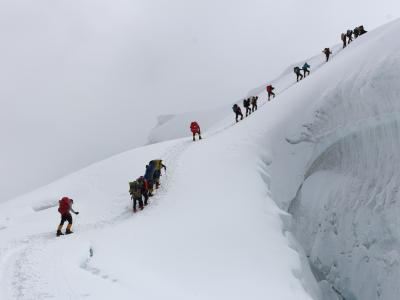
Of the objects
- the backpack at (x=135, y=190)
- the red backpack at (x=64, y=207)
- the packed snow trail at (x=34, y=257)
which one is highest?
the backpack at (x=135, y=190)

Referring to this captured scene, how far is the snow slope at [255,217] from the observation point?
12469 millimetres

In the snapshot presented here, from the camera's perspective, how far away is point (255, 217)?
63.6 ft

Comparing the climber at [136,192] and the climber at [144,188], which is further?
the climber at [144,188]

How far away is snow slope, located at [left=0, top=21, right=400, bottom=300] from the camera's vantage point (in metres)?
12.5

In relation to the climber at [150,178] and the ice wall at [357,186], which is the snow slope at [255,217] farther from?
the climber at [150,178]

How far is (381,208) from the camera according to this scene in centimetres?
1769

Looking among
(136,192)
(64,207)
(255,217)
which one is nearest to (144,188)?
(136,192)

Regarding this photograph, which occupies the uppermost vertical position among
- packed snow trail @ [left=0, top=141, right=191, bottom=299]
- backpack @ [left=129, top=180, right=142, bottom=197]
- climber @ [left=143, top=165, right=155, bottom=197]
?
climber @ [left=143, top=165, right=155, bottom=197]

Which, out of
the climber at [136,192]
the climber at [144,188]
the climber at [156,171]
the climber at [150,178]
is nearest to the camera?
the climber at [136,192]

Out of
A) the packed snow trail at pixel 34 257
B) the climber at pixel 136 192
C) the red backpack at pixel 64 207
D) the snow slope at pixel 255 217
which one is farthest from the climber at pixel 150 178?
the red backpack at pixel 64 207

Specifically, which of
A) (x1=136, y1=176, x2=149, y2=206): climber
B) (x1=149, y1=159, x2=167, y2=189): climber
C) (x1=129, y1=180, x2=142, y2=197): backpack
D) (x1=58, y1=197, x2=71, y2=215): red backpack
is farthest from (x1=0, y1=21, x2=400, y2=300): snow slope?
(x1=58, y1=197, x2=71, y2=215): red backpack

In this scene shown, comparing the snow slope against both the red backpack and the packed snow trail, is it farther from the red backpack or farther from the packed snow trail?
the red backpack

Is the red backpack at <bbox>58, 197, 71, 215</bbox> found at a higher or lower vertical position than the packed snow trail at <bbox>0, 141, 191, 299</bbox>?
higher

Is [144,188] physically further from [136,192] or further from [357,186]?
[357,186]
